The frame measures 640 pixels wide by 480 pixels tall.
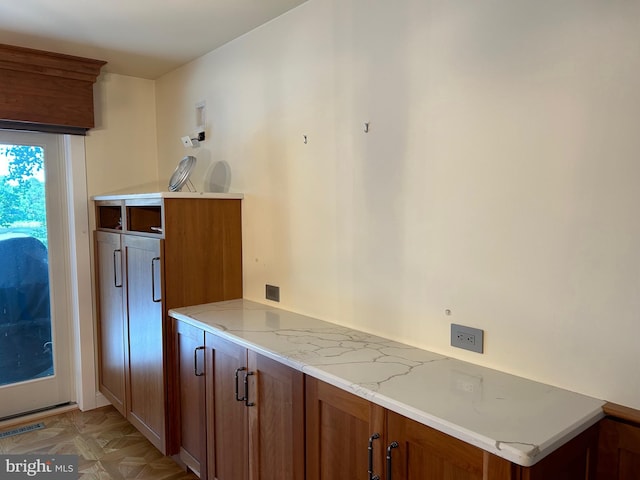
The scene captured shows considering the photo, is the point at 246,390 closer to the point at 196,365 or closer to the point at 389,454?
the point at 196,365

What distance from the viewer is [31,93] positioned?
2869mm

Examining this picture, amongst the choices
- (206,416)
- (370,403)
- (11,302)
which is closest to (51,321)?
(11,302)

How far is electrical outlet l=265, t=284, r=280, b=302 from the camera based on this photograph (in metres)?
2.54

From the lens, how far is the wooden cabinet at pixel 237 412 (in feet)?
5.75

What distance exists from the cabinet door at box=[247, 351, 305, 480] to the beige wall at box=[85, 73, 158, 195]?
216 centimetres

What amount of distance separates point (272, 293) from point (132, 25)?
163 centimetres

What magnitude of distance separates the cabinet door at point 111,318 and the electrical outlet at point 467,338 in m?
2.14

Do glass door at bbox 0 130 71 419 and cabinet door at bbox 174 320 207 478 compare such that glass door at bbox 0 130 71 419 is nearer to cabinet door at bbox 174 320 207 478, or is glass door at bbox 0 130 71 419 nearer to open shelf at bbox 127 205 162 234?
open shelf at bbox 127 205 162 234

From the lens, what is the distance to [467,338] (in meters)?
1.67

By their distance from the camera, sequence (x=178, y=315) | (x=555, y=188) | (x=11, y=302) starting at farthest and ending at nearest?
(x=11, y=302)
(x=178, y=315)
(x=555, y=188)

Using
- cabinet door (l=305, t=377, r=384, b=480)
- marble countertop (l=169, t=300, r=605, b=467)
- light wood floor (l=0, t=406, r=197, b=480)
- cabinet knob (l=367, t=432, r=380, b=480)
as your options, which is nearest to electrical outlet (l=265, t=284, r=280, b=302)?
marble countertop (l=169, t=300, r=605, b=467)

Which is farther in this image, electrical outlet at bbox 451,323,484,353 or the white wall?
electrical outlet at bbox 451,323,484,353

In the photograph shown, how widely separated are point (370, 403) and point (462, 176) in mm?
851

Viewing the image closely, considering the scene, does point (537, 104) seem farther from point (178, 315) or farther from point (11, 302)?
point (11, 302)
